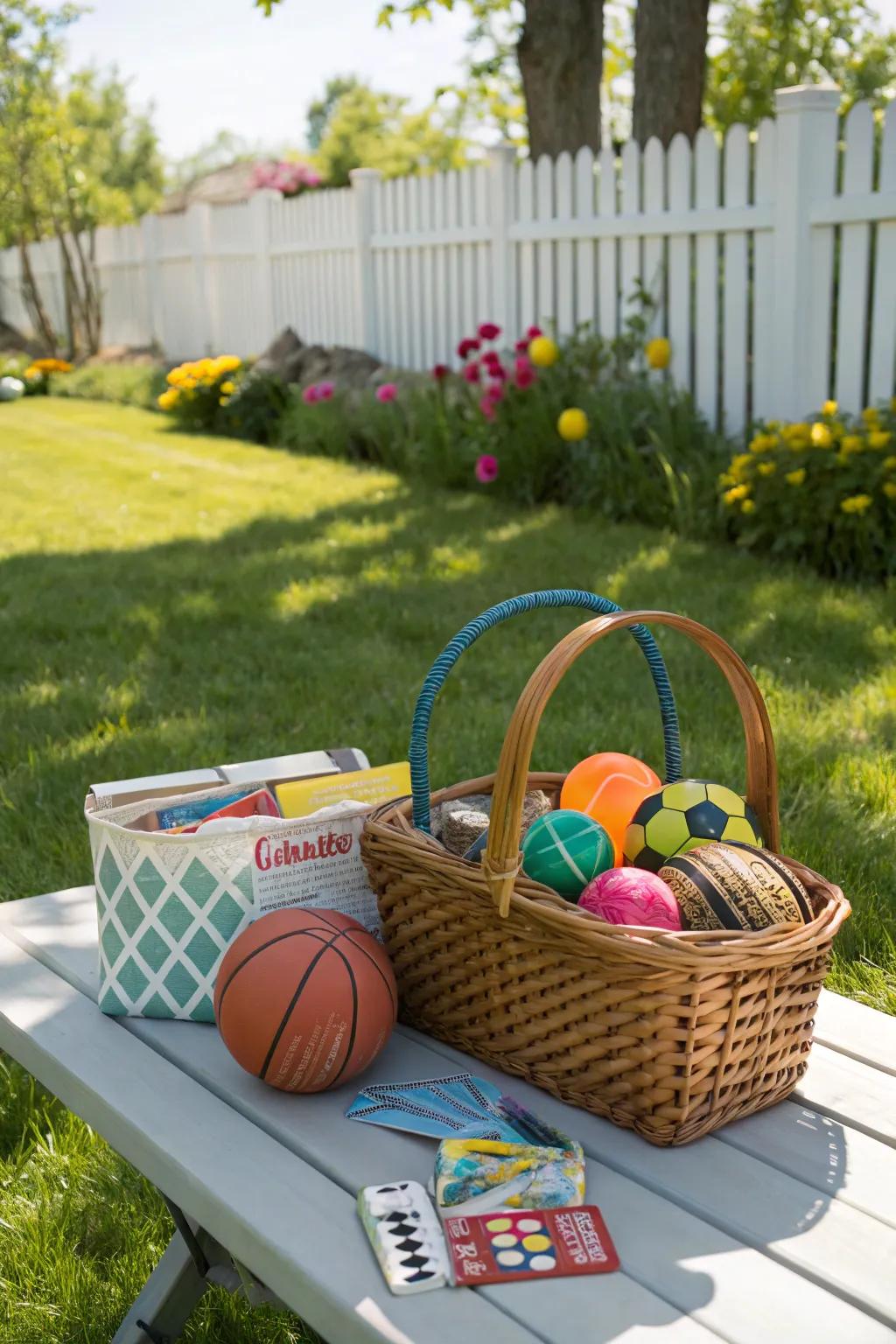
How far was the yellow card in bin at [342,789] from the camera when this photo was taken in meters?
2.19

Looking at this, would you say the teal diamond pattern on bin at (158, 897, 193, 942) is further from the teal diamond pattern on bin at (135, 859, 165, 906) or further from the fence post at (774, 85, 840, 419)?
the fence post at (774, 85, 840, 419)

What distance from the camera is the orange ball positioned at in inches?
84.6

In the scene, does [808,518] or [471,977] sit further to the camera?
[808,518]

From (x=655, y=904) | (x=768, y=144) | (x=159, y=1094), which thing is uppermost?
(x=768, y=144)

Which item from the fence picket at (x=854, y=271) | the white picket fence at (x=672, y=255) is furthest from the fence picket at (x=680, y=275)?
the fence picket at (x=854, y=271)

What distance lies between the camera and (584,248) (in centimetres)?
791

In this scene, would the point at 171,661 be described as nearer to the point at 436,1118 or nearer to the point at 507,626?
the point at 507,626

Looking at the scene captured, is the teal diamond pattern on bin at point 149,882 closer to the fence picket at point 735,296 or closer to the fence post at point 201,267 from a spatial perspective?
the fence picket at point 735,296

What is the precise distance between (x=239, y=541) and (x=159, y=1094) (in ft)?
16.9

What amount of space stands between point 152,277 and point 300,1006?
1550cm

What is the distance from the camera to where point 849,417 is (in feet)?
20.0

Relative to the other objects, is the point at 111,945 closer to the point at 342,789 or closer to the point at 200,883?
the point at 200,883

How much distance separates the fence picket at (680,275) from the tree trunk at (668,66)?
135cm

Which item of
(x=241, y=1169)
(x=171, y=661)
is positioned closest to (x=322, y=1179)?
(x=241, y=1169)
